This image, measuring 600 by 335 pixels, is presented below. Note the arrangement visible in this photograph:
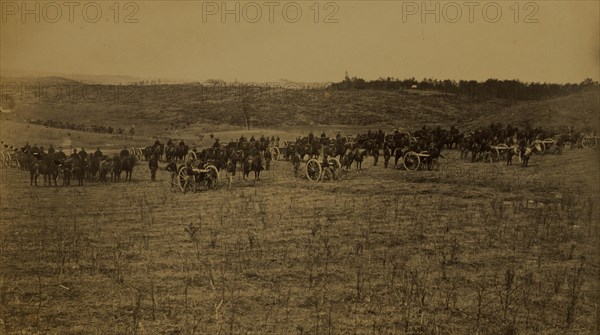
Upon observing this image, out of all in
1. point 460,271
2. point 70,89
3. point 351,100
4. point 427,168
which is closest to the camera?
point 460,271

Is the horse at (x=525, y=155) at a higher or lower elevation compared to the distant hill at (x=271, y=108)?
lower

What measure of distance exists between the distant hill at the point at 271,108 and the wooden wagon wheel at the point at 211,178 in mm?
1733

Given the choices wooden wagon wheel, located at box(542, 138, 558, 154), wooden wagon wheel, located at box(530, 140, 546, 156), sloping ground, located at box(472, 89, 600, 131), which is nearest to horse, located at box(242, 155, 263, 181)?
sloping ground, located at box(472, 89, 600, 131)

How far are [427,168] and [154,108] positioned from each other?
6943mm

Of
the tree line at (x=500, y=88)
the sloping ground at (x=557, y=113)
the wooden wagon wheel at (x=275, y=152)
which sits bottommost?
the wooden wagon wheel at (x=275, y=152)

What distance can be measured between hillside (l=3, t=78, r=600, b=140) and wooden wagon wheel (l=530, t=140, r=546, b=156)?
44 centimetres

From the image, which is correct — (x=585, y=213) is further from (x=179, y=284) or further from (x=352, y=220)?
(x=179, y=284)

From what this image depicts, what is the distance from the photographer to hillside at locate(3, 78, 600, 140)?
986 centimetres

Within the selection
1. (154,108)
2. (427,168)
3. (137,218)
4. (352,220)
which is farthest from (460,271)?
(154,108)

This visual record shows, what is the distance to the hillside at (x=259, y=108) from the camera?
986 cm

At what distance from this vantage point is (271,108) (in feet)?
43.4

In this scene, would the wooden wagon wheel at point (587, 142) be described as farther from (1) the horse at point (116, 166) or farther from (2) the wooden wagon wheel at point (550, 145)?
(1) the horse at point (116, 166)

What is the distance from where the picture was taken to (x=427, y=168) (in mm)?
12453

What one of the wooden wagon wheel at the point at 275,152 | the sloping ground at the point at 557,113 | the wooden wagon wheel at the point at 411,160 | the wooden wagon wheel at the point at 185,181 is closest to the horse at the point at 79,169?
the wooden wagon wheel at the point at 185,181
